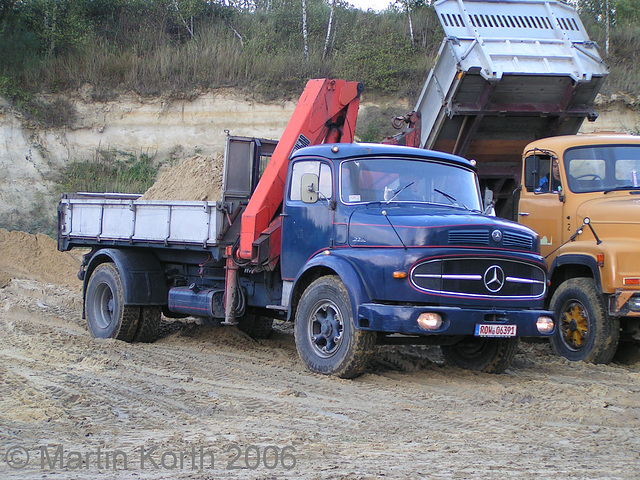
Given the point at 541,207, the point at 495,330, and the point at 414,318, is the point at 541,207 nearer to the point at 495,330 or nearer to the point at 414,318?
the point at 495,330

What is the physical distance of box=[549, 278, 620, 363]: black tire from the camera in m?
8.52

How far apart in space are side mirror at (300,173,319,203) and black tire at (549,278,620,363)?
10.7 ft

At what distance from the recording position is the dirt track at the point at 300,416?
457 centimetres

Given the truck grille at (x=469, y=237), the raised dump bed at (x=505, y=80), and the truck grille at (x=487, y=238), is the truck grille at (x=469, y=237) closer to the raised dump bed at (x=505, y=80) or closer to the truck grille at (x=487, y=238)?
the truck grille at (x=487, y=238)

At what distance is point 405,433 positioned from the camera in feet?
17.7

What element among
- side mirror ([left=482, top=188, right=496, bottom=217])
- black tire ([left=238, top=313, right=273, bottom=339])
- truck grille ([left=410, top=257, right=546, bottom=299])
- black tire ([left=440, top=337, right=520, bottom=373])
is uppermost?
side mirror ([left=482, top=188, right=496, bottom=217])

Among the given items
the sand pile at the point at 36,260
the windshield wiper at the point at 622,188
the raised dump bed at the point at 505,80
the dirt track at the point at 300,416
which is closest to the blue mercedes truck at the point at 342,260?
the dirt track at the point at 300,416

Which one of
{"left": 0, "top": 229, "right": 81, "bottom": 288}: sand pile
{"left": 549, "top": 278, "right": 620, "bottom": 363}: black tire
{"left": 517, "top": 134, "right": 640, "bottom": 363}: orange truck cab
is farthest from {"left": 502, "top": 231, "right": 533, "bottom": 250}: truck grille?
{"left": 0, "top": 229, "right": 81, "bottom": 288}: sand pile

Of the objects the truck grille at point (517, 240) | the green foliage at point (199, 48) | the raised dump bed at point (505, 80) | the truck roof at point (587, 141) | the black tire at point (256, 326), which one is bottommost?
the black tire at point (256, 326)

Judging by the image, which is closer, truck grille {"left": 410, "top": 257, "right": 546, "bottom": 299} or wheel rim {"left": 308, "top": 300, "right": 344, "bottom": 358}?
truck grille {"left": 410, "top": 257, "right": 546, "bottom": 299}

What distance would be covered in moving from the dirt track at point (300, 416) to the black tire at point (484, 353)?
20cm

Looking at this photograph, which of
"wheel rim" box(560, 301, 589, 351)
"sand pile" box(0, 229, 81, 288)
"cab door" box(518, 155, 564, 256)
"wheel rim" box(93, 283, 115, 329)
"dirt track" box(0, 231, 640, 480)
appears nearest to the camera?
"dirt track" box(0, 231, 640, 480)

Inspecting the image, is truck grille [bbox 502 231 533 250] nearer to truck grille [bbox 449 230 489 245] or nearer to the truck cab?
the truck cab

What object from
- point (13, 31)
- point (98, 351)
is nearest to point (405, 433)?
point (98, 351)
